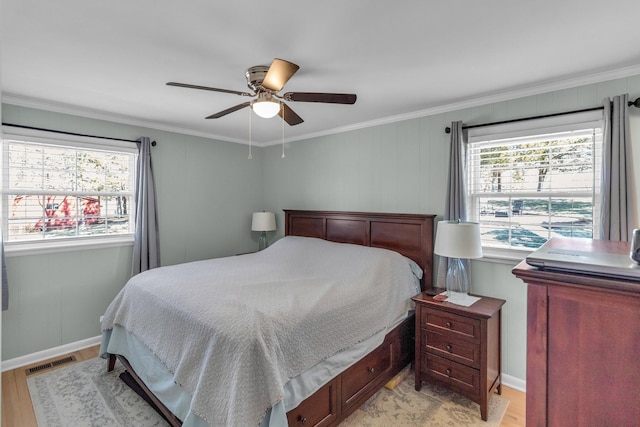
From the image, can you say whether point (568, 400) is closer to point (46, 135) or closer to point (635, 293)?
point (635, 293)

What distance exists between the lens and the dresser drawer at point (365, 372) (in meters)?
2.26

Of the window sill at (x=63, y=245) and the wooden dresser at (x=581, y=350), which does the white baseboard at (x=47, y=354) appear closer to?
the window sill at (x=63, y=245)

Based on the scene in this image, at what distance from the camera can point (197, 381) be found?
5.97 ft

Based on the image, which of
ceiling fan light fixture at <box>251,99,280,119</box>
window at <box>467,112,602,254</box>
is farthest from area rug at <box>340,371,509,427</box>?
ceiling fan light fixture at <box>251,99,280,119</box>

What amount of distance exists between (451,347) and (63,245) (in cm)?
358

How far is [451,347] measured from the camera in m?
2.49

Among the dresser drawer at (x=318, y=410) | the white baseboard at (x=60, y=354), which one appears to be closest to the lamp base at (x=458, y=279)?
the white baseboard at (x=60, y=354)

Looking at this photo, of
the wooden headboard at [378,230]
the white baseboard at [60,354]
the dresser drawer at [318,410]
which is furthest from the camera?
the wooden headboard at [378,230]

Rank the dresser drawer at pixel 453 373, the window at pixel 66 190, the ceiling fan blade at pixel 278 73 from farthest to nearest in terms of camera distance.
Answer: the window at pixel 66 190
the dresser drawer at pixel 453 373
the ceiling fan blade at pixel 278 73

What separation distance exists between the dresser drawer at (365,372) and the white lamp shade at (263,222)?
94.3 inches

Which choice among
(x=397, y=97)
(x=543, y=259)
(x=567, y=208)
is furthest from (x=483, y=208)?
(x=543, y=259)

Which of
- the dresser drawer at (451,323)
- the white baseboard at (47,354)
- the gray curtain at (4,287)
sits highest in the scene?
the gray curtain at (4,287)

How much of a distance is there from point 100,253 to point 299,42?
3.00 meters

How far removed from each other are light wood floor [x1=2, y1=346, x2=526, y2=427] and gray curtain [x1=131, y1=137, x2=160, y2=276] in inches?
47.6
